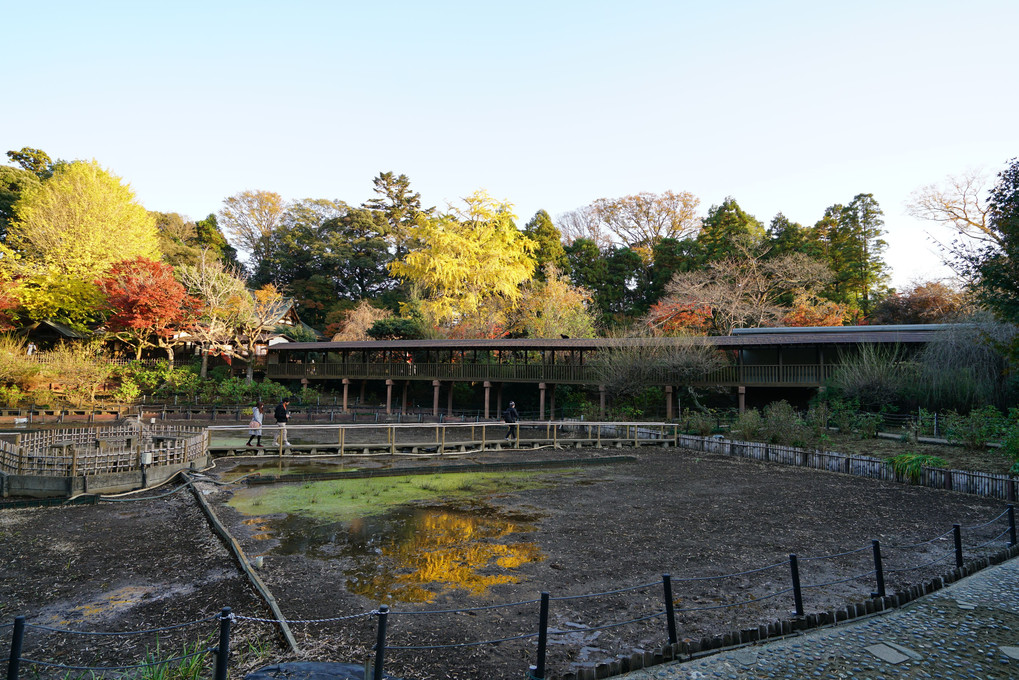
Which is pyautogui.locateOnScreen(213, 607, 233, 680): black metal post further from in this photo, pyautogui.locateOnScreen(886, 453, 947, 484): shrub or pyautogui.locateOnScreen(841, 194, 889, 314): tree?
pyautogui.locateOnScreen(841, 194, 889, 314): tree

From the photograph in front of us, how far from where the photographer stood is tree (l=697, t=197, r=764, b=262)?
43188mm

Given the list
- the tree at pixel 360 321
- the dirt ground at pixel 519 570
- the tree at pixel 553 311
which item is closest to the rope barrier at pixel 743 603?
the dirt ground at pixel 519 570

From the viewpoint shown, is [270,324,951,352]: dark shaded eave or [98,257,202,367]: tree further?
[98,257,202,367]: tree

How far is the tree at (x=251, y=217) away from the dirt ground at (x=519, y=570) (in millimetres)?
55331

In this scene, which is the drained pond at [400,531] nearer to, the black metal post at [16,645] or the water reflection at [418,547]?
the water reflection at [418,547]

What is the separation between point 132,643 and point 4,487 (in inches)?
397

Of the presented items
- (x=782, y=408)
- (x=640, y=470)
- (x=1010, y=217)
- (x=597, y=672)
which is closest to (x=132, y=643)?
(x=597, y=672)

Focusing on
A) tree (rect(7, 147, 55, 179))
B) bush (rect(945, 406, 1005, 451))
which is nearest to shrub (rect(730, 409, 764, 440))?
bush (rect(945, 406, 1005, 451))

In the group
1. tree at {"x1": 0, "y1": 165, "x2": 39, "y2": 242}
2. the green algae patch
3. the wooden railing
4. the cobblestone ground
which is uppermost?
tree at {"x1": 0, "y1": 165, "x2": 39, "y2": 242}

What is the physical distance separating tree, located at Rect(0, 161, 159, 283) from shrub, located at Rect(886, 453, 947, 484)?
4196 cm

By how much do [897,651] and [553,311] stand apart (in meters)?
35.8

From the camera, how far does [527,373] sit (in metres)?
32.3

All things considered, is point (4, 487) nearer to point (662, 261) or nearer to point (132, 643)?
point (132, 643)

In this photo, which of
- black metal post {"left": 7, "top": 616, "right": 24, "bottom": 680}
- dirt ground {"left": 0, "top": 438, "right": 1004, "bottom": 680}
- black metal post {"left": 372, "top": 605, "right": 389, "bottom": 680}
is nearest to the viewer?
black metal post {"left": 7, "top": 616, "right": 24, "bottom": 680}
